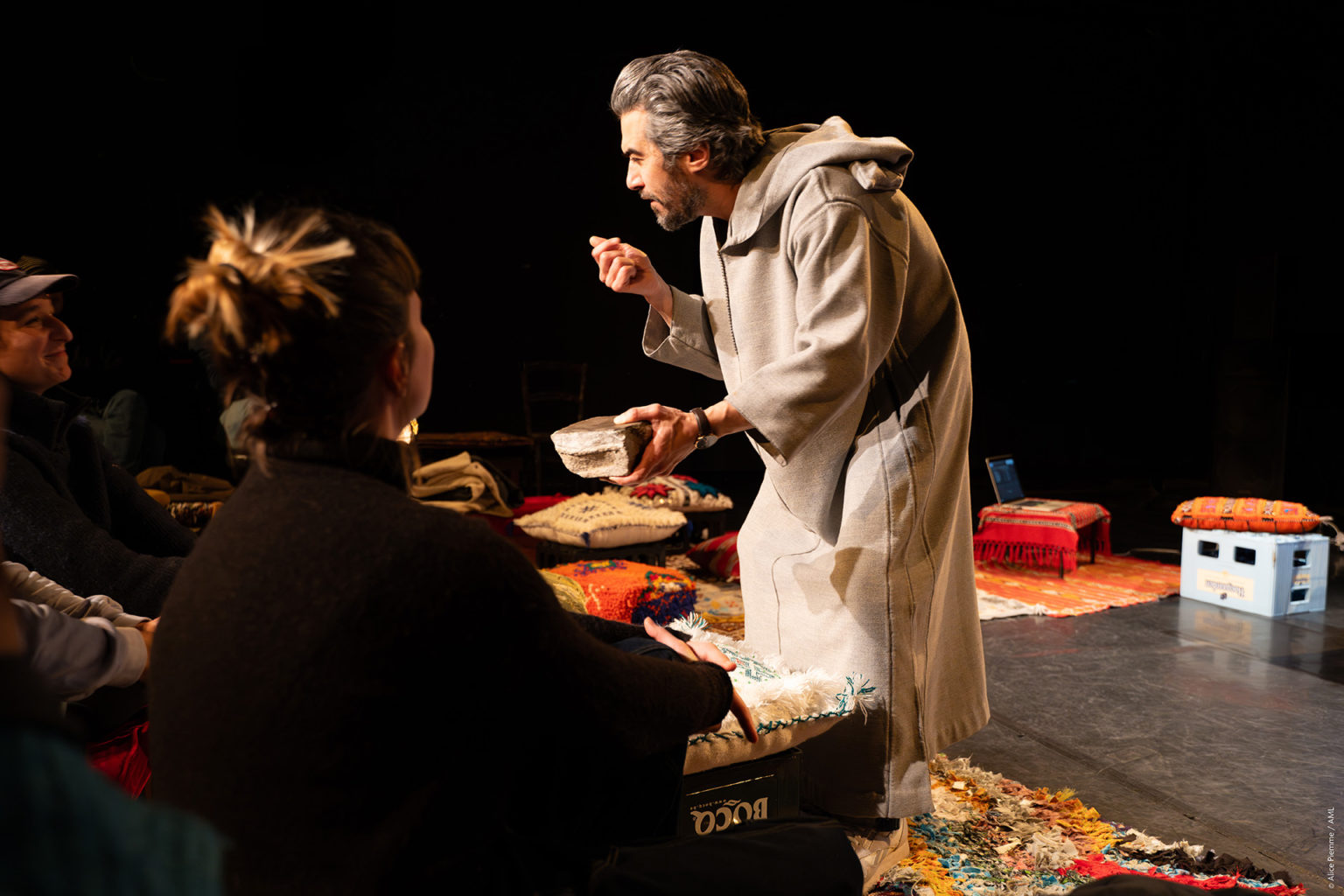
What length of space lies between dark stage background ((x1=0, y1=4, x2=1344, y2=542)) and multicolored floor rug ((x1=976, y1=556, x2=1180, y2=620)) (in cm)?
139

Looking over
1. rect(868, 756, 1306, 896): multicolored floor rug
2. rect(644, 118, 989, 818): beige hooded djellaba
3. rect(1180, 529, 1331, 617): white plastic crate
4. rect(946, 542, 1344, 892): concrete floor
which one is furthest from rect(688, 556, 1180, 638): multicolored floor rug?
rect(644, 118, 989, 818): beige hooded djellaba

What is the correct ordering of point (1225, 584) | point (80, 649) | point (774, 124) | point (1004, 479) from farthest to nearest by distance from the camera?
1. point (774, 124)
2. point (1004, 479)
3. point (1225, 584)
4. point (80, 649)

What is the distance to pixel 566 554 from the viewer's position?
407 centimetres

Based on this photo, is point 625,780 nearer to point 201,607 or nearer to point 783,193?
point 201,607

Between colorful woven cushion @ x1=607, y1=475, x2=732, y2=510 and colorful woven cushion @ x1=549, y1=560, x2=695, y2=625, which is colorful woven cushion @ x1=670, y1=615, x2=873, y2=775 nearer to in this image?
colorful woven cushion @ x1=549, y1=560, x2=695, y2=625

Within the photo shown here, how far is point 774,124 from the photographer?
7199 mm

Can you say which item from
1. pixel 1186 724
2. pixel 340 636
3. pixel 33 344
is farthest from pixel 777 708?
pixel 1186 724

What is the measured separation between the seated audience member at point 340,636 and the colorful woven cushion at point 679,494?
3.61m

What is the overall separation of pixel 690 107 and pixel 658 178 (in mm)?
151

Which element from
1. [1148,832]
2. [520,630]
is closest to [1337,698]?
[1148,832]

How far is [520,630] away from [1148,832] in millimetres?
1916

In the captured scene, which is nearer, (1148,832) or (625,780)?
(625,780)

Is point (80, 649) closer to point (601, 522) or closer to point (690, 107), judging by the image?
point (690, 107)

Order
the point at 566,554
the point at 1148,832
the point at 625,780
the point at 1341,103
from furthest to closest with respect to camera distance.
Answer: the point at 1341,103 < the point at 566,554 < the point at 1148,832 < the point at 625,780
